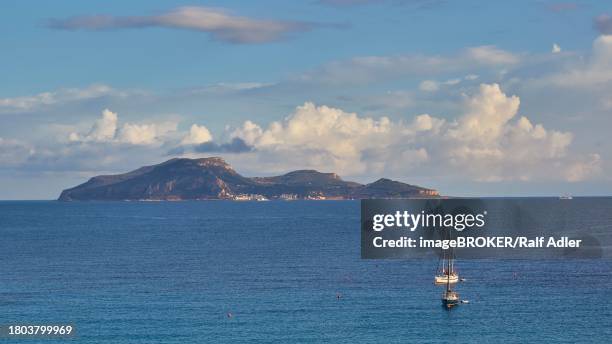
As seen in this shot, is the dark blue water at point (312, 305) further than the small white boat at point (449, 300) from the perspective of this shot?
No

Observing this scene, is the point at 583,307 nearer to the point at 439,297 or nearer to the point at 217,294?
the point at 439,297

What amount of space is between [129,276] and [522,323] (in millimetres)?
93931

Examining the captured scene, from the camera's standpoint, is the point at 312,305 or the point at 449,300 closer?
the point at 449,300

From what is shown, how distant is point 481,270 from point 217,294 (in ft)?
227

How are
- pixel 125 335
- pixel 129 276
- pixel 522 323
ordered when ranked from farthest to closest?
pixel 129 276 < pixel 522 323 < pixel 125 335

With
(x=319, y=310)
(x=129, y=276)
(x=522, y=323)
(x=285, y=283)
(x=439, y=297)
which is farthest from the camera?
(x=129, y=276)

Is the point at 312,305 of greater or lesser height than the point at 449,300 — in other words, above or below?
below

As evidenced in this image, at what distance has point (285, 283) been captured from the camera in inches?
6678

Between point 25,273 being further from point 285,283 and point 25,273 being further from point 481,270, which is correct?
point 481,270

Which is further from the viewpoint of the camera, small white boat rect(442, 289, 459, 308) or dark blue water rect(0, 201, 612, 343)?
small white boat rect(442, 289, 459, 308)

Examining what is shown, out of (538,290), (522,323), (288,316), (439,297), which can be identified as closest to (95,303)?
(288,316)

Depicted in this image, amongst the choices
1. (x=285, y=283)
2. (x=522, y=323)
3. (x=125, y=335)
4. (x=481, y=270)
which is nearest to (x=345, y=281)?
(x=285, y=283)

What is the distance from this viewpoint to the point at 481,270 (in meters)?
190

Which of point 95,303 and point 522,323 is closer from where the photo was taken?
point 522,323
